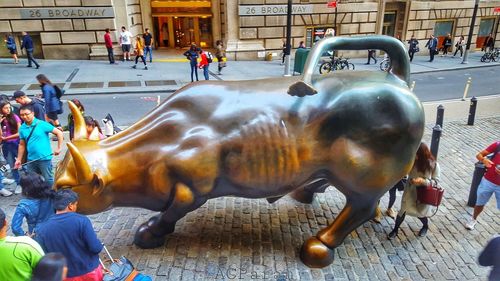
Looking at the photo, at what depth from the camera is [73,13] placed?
1808 cm

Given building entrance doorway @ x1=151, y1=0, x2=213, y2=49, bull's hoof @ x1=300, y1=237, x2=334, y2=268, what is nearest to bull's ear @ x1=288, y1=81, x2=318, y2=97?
bull's hoof @ x1=300, y1=237, x2=334, y2=268

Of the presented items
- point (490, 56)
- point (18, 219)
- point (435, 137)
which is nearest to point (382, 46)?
point (435, 137)

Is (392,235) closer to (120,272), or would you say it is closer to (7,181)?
(120,272)

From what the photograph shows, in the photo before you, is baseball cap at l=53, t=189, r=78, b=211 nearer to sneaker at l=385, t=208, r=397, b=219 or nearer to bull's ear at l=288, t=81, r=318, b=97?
bull's ear at l=288, t=81, r=318, b=97

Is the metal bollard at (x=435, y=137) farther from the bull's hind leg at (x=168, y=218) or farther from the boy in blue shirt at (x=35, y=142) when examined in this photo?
the boy in blue shirt at (x=35, y=142)

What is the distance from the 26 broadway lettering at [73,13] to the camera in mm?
18000

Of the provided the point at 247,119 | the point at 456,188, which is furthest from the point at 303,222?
the point at 456,188

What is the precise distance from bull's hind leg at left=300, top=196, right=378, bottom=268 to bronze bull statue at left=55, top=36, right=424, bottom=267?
284 millimetres

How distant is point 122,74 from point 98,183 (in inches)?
535

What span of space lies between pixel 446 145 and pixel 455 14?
19.1 m

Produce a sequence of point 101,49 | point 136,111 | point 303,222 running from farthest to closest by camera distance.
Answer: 1. point 101,49
2. point 136,111
3. point 303,222

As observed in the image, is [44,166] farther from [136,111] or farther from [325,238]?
[136,111]

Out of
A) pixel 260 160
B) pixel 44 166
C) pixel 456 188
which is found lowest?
pixel 456 188

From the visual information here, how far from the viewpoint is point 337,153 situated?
4.20 meters
